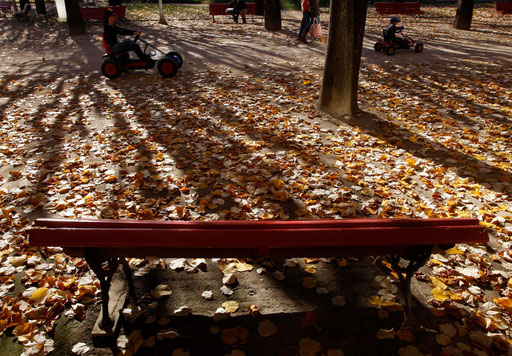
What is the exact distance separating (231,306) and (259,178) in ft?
6.57

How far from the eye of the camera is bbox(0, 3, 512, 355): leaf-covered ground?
8.09 ft

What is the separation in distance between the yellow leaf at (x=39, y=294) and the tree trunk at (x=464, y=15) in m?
18.3

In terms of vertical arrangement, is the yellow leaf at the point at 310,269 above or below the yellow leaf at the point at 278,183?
below

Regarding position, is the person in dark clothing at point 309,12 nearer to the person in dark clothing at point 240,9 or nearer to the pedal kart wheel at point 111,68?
the person in dark clothing at point 240,9

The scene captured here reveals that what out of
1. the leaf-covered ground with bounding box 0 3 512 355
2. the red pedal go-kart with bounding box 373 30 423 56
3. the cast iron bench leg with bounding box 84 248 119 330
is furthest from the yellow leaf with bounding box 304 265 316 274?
the red pedal go-kart with bounding box 373 30 423 56

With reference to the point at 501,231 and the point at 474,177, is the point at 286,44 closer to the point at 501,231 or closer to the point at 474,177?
the point at 474,177

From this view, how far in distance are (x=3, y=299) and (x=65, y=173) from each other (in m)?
2.26

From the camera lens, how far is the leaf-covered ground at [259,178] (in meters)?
2.47

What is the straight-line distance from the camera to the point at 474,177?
14.1 feet

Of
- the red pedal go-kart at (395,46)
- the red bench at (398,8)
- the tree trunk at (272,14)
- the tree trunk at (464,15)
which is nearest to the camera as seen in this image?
the red pedal go-kart at (395,46)

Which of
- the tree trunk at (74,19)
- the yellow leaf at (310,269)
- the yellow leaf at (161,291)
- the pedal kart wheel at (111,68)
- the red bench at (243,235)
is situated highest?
the tree trunk at (74,19)

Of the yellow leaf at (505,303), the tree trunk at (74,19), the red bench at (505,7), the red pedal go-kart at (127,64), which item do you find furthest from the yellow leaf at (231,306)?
the red bench at (505,7)

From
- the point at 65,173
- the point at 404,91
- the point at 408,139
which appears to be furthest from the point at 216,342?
the point at 404,91

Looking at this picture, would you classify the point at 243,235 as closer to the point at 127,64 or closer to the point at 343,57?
the point at 343,57
